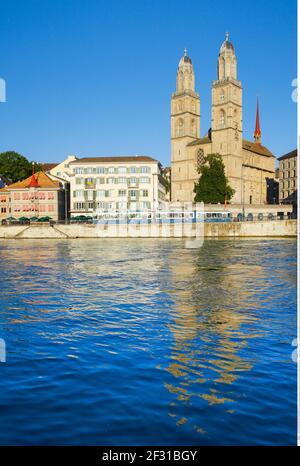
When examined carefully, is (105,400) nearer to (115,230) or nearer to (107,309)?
(107,309)

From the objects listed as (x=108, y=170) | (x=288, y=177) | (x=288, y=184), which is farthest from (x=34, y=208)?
(x=288, y=177)

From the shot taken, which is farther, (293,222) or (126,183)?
(126,183)

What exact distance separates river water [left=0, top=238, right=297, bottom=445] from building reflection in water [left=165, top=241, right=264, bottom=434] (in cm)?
3

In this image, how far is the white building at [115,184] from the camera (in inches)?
3332

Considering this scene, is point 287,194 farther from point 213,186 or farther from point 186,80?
point 186,80

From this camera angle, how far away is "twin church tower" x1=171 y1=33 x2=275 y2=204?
9856 centimetres

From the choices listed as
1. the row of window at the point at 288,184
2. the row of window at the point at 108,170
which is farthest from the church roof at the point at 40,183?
the row of window at the point at 288,184

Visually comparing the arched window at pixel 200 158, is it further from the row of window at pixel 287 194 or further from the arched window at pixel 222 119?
the row of window at pixel 287 194

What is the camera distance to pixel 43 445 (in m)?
5.88

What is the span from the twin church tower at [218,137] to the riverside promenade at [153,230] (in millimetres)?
29396

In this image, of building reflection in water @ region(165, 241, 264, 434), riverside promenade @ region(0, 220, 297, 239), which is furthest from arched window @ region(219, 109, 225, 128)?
building reflection in water @ region(165, 241, 264, 434)

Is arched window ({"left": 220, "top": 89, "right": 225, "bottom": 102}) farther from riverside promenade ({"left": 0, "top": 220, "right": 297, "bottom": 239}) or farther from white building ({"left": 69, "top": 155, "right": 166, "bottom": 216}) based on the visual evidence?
riverside promenade ({"left": 0, "top": 220, "right": 297, "bottom": 239})

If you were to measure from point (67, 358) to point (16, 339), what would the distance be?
2215 millimetres
